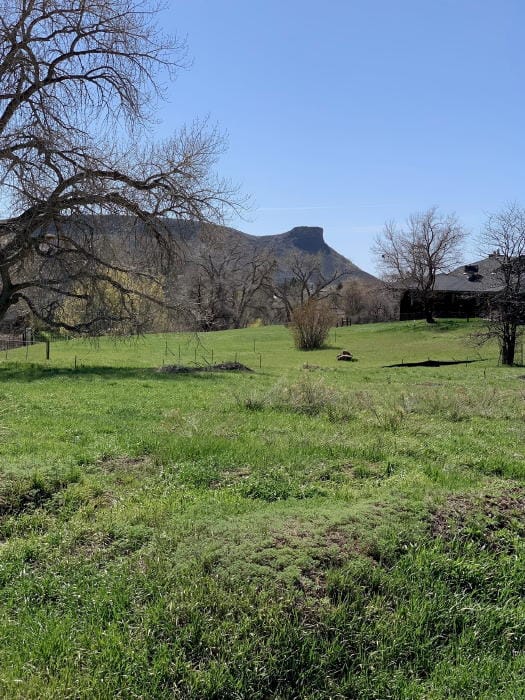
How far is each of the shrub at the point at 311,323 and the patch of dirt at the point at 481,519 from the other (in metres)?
38.2

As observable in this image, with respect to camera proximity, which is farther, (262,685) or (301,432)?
(301,432)

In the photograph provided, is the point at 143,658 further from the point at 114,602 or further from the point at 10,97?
the point at 10,97

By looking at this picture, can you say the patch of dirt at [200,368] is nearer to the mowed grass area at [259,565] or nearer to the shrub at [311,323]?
the mowed grass area at [259,565]

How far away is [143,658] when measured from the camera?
3590 millimetres

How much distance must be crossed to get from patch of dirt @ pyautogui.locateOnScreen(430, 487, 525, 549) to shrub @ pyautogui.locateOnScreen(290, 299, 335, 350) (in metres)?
38.2

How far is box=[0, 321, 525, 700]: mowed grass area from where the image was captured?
364cm

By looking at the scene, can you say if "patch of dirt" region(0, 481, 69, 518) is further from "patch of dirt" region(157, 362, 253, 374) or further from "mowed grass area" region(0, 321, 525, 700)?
"patch of dirt" region(157, 362, 253, 374)

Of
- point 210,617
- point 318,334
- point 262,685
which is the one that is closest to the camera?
point 262,685

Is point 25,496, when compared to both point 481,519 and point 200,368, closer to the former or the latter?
point 481,519

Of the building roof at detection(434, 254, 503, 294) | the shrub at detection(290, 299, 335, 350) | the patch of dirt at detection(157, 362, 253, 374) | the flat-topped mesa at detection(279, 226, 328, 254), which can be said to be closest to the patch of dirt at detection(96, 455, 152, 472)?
the patch of dirt at detection(157, 362, 253, 374)

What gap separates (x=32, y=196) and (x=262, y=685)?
48.0 ft

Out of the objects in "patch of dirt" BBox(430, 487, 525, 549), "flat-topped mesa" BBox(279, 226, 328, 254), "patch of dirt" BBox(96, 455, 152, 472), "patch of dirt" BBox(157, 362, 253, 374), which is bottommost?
"patch of dirt" BBox(157, 362, 253, 374)

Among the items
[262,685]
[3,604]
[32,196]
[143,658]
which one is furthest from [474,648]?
[32,196]

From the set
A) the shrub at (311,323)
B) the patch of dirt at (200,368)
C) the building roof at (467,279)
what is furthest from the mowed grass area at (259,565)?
the building roof at (467,279)
